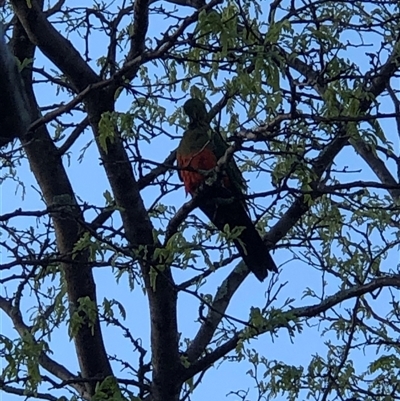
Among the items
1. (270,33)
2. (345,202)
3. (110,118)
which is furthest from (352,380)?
(270,33)

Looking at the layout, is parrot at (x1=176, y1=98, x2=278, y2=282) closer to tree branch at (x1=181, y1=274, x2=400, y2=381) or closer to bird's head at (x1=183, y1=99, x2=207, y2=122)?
bird's head at (x1=183, y1=99, x2=207, y2=122)

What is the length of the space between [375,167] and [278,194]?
2544 millimetres

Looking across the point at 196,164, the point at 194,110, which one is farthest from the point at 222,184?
the point at 194,110

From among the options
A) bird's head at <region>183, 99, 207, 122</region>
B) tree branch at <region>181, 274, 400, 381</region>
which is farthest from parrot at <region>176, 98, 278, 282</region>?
tree branch at <region>181, 274, 400, 381</region>

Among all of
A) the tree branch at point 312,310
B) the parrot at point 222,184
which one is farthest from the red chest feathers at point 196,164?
the tree branch at point 312,310

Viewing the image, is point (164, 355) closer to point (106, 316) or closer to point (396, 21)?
point (106, 316)

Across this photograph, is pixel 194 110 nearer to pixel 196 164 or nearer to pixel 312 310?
pixel 196 164

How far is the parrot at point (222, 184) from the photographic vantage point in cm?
444

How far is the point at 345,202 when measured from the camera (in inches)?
186

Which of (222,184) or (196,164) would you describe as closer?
(222,184)

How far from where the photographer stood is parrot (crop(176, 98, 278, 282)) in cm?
444

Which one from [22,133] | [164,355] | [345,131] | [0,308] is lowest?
[22,133]

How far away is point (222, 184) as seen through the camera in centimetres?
427

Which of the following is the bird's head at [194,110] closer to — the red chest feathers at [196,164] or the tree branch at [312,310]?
the red chest feathers at [196,164]
